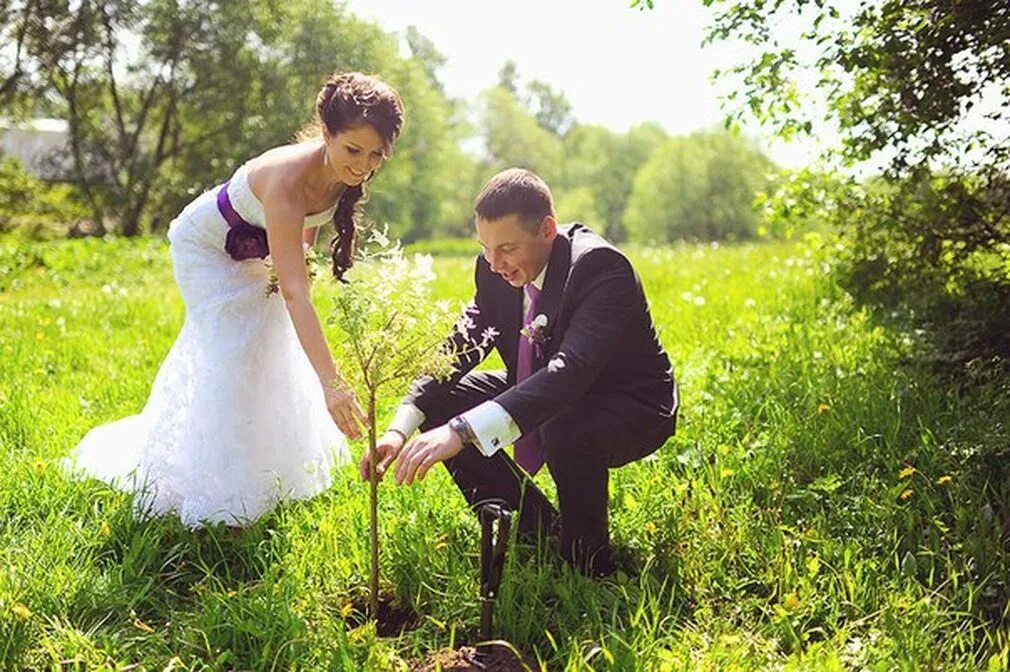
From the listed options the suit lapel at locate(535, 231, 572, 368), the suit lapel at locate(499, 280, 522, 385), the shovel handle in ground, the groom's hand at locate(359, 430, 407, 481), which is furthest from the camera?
the suit lapel at locate(499, 280, 522, 385)

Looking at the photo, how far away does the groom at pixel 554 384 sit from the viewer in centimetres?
304

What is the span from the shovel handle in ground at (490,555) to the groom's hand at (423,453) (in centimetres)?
19

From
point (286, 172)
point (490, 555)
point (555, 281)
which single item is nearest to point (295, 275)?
point (286, 172)

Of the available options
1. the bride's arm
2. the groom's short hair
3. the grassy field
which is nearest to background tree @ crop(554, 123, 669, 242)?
the grassy field

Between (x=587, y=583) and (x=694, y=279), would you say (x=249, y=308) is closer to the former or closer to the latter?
(x=587, y=583)

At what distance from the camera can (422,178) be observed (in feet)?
158

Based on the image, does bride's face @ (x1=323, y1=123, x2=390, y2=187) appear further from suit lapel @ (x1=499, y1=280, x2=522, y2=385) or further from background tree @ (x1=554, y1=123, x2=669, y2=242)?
background tree @ (x1=554, y1=123, x2=669, y2=242)

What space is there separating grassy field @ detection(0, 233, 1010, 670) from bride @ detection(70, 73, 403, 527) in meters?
0.17

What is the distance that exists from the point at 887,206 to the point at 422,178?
42950 millimetres

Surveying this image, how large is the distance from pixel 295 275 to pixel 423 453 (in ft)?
3.68

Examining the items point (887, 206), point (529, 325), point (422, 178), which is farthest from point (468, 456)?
point (422, 178)

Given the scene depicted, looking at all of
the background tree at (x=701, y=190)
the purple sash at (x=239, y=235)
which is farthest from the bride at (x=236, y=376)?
the background tree at (x=701, y=190)

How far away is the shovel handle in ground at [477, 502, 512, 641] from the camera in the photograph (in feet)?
8.75

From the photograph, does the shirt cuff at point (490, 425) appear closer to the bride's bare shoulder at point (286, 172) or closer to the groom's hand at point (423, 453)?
the groom's hand at point (423, 453)
